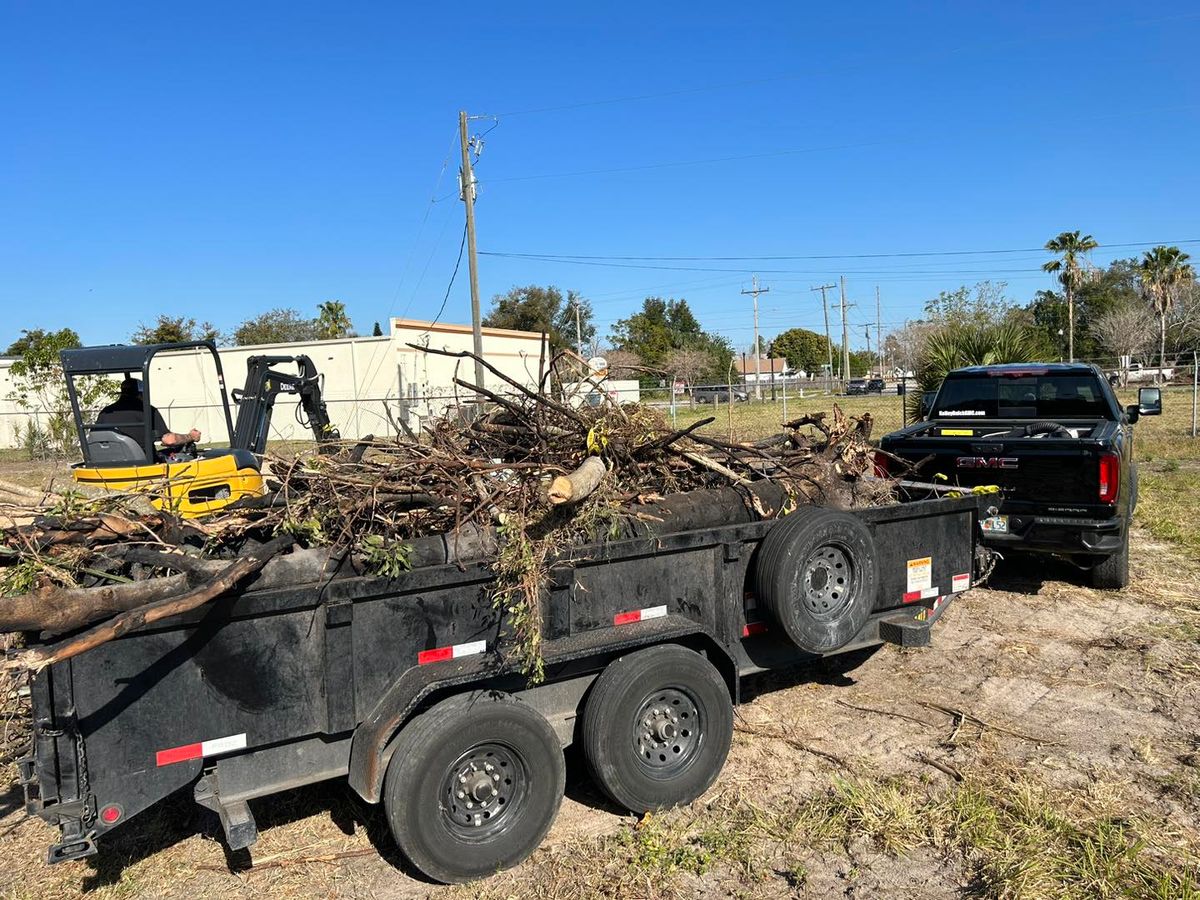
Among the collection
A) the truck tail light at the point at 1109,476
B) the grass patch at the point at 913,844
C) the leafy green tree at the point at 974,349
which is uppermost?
the leafy green tree at the point at 974,349

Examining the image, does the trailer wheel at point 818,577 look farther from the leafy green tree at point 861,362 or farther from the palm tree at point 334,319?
the leafy green tree at point 861,362

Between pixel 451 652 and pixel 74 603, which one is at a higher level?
pixel 74 603

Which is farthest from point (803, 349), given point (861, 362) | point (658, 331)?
point (658, 331)

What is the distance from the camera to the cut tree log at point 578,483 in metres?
3.83

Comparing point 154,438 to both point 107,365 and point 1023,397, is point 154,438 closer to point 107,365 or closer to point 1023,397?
point 107,365

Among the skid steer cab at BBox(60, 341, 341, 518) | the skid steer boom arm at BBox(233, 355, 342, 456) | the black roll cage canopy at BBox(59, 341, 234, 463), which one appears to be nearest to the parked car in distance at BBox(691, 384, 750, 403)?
the skid steer boom arm at BBox(233, 355, 342, 456)

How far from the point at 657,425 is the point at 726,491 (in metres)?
0.63

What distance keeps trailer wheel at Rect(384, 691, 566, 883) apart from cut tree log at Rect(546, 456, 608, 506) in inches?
36.2

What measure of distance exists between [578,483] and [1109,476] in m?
5.19

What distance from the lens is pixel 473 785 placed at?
3670mm

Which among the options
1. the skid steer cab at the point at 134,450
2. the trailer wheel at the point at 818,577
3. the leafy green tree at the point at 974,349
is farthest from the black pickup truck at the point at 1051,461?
the leafy green tree at the point at 974,349

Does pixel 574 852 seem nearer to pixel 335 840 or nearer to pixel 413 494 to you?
pixel 335 840

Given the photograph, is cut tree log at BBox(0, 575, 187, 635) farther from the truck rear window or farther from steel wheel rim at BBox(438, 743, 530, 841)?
the truck rear window

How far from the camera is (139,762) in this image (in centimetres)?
318
